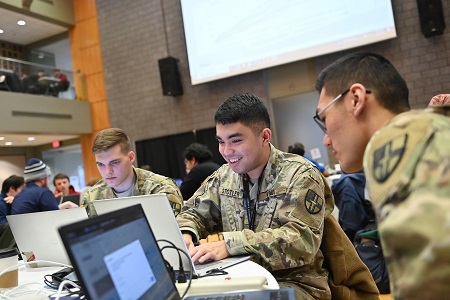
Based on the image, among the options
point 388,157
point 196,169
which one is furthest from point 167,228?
point 196,169

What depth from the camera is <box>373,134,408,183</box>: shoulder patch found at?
664mm

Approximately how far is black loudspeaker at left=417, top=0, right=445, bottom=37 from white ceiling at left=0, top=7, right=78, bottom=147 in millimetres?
Result: 7097

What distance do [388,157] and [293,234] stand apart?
0.77m

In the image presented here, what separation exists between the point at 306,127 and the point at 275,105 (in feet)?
2.20

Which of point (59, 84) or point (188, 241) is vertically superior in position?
point (59, 84)

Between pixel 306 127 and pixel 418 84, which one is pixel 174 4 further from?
pixel 418 84

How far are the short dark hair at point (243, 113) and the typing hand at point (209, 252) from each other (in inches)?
21.3

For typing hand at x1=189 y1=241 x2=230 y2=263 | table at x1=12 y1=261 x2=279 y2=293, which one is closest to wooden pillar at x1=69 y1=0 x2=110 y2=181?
table at x1=12 y1=261 x2=279 y2=293

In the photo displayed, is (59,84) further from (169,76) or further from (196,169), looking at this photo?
(196,169)

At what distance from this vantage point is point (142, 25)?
7898mm

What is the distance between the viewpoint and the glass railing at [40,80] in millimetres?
7238

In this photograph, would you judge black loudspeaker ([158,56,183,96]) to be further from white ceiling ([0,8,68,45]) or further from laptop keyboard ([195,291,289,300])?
laptop keyboard ([195,291,289,300])

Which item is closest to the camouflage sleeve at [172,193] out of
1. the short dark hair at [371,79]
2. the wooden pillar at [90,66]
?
the short dark hair at [371,79]

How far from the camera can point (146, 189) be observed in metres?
2.21
